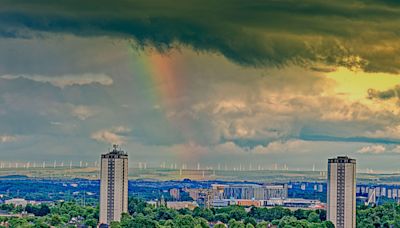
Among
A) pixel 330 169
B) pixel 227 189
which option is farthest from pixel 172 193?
pixel 330 169

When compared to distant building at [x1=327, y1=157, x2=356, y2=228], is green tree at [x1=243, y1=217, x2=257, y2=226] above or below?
below

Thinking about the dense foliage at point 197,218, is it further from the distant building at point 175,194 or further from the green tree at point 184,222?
the distant building at point 175,194

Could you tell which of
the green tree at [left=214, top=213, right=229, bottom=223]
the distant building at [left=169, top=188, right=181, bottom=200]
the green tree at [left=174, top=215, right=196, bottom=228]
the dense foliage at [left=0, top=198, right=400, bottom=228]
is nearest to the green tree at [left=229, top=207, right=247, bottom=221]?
the dense foliage at [left=0, top=198, right=400, bottom=228]

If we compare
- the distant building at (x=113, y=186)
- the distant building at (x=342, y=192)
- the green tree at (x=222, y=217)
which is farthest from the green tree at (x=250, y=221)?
the distant building at (x=113, y=186)

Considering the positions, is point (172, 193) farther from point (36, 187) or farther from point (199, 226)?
point (199, 226)

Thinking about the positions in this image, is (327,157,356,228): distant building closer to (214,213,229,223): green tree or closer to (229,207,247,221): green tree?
(229,207,247,221): green tree

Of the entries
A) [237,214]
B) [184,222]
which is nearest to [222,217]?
[237,214]

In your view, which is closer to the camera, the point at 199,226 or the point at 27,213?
the point at 199,226
